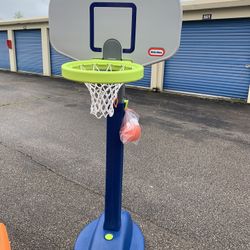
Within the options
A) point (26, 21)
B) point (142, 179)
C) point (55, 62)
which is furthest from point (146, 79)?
point (26, 21)

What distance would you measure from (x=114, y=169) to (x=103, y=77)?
871 millimetres

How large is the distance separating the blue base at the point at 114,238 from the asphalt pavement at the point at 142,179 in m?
0.14

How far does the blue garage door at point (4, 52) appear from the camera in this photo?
16391 mm

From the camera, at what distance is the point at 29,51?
14.9m

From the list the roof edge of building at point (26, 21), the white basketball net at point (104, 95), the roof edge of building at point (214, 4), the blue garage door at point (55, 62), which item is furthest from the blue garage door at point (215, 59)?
the white basketball net at point (104, 95)

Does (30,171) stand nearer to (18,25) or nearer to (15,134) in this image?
(15,134)

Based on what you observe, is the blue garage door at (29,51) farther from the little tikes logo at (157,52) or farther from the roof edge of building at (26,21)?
the little tikes logo at (157,52)

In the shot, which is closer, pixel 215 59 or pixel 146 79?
pixel 215 59

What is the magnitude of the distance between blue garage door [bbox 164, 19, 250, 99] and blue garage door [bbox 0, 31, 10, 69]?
11.9 meters

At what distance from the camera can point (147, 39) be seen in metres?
1.83

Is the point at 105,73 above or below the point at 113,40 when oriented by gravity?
below

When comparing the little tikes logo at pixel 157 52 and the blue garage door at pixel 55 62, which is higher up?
the little tikes logo at pixel 157 52

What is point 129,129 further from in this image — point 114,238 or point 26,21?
point 26,21

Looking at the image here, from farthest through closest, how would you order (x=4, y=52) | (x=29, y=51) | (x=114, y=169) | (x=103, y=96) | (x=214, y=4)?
1. (x=4, y=52)
2. (x=29, y=51)
3. (x=214, y=4)
4. (x=114, y=169)
5. (x=103, y=96)
